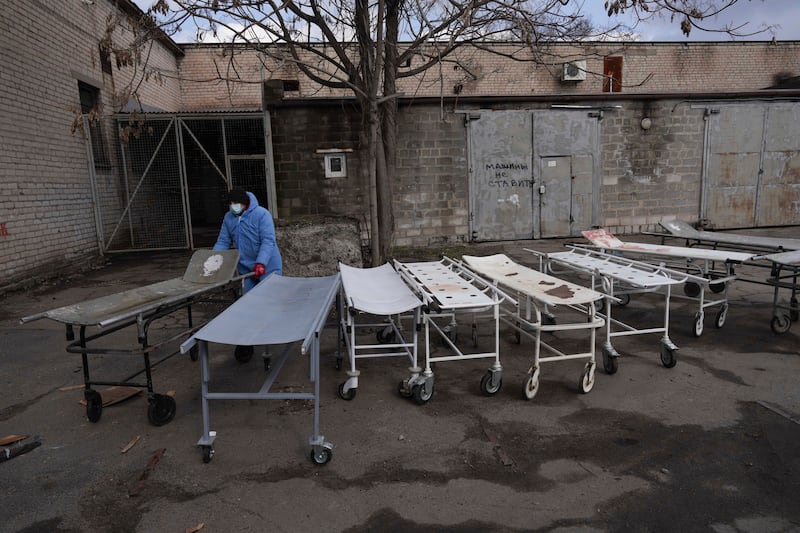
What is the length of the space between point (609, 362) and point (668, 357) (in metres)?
0.59

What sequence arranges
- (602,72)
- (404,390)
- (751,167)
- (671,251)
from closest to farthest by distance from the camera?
(404,390)
(671,251)
(751,167)
(602,72)

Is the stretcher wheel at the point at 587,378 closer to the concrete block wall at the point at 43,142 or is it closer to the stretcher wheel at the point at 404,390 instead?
the stretcher wheel at the point at 404,390

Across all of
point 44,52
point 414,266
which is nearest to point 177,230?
point 44,52

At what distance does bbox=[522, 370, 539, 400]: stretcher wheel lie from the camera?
12.9ft

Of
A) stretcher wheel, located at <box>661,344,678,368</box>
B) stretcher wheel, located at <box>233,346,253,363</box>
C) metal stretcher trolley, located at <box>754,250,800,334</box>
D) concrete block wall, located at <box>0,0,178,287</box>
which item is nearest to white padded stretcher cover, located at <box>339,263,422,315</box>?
stretcher wheel, located at <box>233,346,253,363</box>

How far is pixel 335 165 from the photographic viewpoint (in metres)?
10.5

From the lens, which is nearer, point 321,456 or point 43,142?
point 321,456

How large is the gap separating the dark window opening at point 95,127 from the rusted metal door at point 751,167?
1394 cm

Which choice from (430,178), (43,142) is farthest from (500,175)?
(43,142)

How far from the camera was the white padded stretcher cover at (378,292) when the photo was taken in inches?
149

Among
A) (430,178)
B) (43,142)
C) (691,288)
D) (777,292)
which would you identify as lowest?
(691,288)

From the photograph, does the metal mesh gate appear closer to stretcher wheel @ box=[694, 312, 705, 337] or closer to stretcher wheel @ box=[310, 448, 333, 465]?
stretcher wheel @ box=[694, 312, 705, 337]

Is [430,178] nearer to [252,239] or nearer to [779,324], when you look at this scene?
[252,239]

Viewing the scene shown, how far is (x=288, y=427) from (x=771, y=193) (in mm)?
13288
